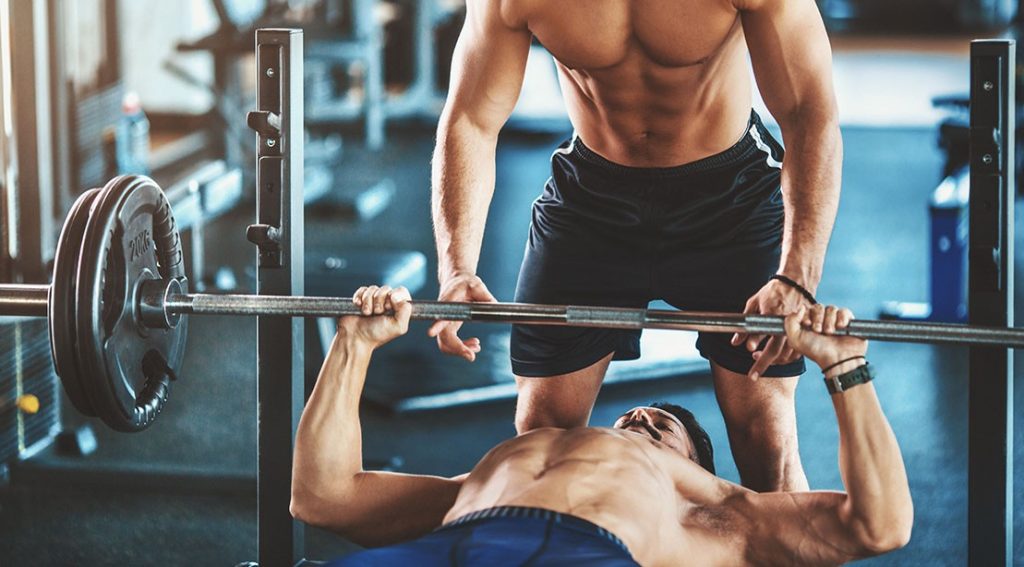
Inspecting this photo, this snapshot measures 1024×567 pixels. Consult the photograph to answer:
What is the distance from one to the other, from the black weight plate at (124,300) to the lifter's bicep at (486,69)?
1.86ft

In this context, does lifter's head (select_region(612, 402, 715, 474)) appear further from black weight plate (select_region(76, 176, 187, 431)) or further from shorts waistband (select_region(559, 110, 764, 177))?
black weight plate (select_region(76, 176, 187, 431))

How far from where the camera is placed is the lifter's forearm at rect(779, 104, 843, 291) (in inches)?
83.8

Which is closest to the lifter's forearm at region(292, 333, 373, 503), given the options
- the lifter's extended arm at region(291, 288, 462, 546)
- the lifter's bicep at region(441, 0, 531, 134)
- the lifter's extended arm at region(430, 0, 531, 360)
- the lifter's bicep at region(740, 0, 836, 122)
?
the lifter's extended arm at region(291, 288, 462, 546)

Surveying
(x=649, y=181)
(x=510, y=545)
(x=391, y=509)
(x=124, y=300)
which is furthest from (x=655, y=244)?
(x=124, y=300)

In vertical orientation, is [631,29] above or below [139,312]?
above

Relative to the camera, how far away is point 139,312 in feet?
7.02

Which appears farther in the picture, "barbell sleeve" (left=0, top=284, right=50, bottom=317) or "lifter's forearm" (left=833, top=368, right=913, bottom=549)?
"barbell sleeve" (left=0, top=284, right=50, bottom=317)

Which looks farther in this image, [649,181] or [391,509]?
[649,181]

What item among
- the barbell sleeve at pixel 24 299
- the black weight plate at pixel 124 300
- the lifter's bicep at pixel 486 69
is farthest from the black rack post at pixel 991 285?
the barbell sleeve at pixel 24 299

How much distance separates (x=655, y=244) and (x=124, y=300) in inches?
37.2

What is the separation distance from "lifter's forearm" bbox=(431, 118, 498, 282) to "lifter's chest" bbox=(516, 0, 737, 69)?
0.23m

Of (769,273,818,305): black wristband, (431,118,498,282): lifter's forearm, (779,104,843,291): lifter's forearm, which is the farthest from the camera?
(431,118,498,282): lifter's forearm

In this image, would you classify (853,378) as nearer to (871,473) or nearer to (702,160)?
(871,473)

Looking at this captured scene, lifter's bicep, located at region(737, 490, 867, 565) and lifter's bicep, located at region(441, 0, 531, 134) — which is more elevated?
lifter's bicep, located at region(441, 0, 531, 134)
